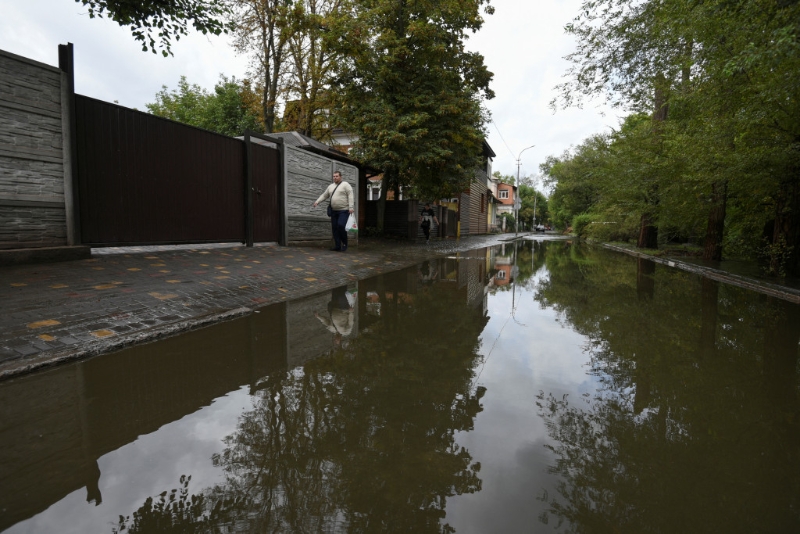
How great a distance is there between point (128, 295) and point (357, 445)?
3.88 meters

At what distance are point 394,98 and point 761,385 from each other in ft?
50.0

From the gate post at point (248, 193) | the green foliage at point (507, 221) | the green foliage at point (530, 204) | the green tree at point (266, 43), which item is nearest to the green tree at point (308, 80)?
the green tree at point (266, 43)

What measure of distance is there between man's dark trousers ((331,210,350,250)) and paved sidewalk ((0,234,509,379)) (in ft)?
7.89

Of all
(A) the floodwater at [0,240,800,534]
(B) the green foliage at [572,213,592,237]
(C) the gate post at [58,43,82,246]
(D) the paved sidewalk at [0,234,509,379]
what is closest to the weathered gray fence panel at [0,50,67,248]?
(C) the gate post at [58,43,82,246]

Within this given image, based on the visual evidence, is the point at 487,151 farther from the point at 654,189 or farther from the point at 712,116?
the point at 712,116

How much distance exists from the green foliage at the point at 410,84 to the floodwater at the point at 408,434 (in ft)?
39.8

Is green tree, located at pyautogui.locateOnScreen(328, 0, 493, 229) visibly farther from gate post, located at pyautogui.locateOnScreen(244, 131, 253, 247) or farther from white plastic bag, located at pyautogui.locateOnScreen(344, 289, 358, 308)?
white plastic bag, located at pyautogui.locateOnScreen(344, 289, 358, 308)

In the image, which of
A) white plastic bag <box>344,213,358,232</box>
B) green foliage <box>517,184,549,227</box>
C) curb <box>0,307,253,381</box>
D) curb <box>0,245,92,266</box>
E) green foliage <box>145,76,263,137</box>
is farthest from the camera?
green foliage <box>517,184,549,227</box>

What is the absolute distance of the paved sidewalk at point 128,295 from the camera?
3.48 meters

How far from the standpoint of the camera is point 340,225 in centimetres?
1071

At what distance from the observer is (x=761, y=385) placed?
3107mm

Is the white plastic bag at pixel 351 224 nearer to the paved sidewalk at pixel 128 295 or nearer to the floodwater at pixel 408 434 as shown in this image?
the paved sidewalk at pixel 128 295

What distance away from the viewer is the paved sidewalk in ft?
11.4

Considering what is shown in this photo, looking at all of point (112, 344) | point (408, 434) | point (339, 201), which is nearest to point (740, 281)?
point (339, 201)
